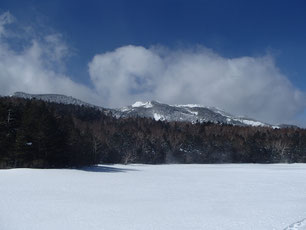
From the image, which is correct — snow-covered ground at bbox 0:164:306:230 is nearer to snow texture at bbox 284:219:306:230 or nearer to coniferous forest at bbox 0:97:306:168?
snow texture at bbox 284:219:306:230

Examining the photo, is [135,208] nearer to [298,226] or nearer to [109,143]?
[298,226]

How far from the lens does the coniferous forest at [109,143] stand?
4956cm

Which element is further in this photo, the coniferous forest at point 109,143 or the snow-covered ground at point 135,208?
the coniferous forest at point 109,143

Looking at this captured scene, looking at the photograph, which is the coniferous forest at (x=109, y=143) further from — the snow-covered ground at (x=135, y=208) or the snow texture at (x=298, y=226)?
the snow texture at (x=298, y=226)

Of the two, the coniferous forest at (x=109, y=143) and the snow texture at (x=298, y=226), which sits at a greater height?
the coniferous forest at (x=109, y=143)

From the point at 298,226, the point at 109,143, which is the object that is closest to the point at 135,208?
the point at 298,226

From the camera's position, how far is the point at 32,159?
49.1 m

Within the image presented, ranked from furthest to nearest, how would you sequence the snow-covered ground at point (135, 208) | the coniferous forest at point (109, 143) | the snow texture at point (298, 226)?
the coniferous forest at point (109, 143) → the snow texture at point (298, 226) → the snow-covered ground at point (135, 208)

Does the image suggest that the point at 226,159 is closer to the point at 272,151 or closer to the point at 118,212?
the point at 272,151

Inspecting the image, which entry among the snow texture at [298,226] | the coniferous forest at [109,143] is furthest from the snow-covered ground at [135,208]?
the coniferous forest at [109,143]

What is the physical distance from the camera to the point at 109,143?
101 m

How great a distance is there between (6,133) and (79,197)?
95.4 ft

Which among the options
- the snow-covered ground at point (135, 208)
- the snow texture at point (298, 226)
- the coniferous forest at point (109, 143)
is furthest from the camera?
the coniferous forest at point (109, 143)

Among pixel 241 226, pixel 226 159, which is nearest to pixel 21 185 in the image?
pixel 241 226
